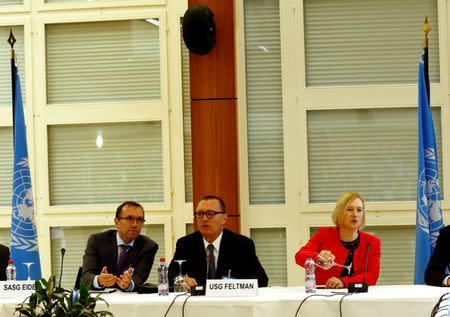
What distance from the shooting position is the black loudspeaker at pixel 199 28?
6.88m

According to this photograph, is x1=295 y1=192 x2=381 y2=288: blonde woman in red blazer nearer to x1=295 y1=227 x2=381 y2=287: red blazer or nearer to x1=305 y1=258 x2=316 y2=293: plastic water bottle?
x1=295 y1=227 x2=381 y2=287: red blazer

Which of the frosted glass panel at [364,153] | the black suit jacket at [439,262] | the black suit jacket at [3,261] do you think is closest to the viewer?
the black suit jacket at [439,262]

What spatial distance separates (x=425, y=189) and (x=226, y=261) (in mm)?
1798

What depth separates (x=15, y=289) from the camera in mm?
5199

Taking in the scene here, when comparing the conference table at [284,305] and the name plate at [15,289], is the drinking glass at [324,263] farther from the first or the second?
the name plate at [15,289]

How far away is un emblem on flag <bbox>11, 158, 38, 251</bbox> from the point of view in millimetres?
6973

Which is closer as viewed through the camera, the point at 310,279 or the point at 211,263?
the point at 310,279

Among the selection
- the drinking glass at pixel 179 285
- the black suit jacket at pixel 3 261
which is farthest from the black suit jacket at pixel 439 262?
the black suit jacket at pixel 3 261

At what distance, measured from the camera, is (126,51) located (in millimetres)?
7855

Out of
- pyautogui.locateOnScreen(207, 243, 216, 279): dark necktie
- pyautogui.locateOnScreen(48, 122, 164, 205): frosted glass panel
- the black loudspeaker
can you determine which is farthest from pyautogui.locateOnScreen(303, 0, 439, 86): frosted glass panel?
pyautogui.locateOnScreen(207, 243, 216, 279): dark necktie

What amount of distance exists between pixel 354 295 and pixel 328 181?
2759 mm

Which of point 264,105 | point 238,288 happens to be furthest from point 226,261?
point 264,105

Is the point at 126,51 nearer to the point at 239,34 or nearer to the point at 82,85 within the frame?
the point at 82,85

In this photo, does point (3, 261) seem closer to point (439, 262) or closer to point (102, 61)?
point (102, 61)
